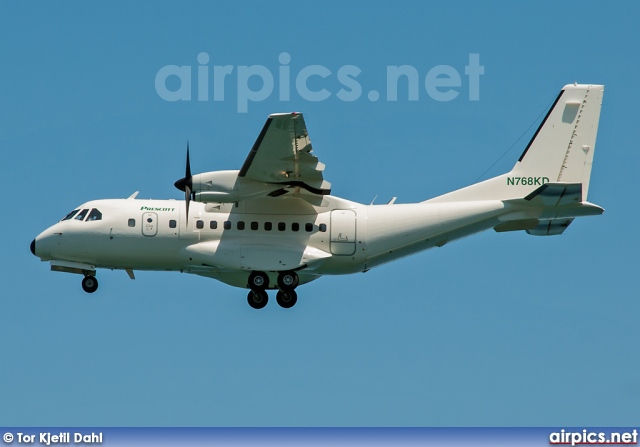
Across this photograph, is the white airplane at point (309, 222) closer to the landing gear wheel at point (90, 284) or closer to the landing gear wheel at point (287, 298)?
the landing gear wheel at point (287, 298)

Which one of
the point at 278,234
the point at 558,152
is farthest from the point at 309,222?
the point at 558,152

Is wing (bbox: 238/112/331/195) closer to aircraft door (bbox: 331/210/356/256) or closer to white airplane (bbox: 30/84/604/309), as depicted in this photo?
white airplane (bbox: 30/84/604/309)

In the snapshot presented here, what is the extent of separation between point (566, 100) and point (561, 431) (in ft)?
27.5

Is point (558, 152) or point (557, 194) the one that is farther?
point (558, 152)

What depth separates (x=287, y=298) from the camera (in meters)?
30.2

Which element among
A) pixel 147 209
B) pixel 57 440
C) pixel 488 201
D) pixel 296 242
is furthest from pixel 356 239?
pixel 57 440

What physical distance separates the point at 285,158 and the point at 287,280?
3.43 m

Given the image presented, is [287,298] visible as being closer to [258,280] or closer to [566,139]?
[258,280]

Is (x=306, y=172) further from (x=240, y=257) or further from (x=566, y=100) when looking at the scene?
(x=566, y=100)

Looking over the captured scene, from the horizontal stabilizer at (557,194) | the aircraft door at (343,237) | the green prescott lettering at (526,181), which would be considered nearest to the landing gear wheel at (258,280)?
the aircraft door at (343,237)

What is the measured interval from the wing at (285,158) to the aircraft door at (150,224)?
2710 mm

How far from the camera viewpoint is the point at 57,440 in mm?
26438

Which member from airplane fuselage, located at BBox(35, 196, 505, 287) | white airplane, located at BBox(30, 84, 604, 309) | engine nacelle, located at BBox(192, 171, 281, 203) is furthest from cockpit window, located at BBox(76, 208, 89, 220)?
engine nacelle, located at BBox(192, 171, 281, 203)

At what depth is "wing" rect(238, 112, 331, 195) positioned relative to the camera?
27.0 m
